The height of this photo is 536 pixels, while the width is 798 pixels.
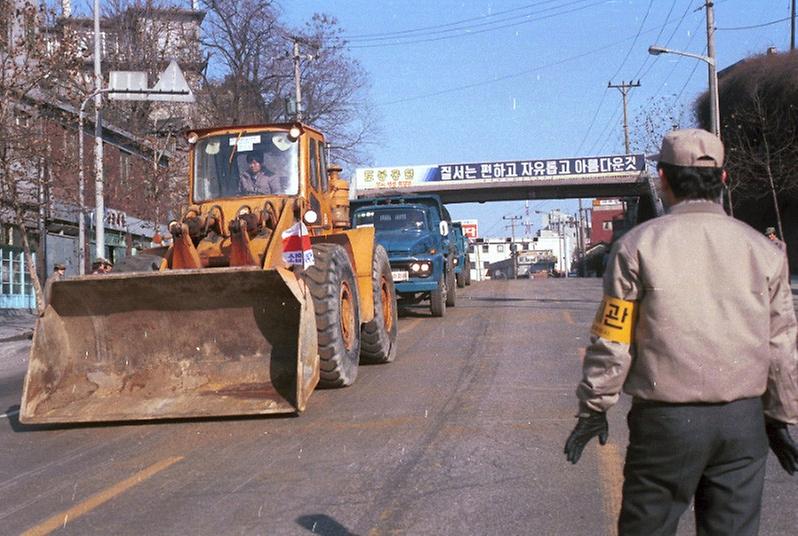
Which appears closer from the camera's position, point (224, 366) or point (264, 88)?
point (224, 366)

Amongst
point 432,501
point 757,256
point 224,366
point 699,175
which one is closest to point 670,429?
point 757,256

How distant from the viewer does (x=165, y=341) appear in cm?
872

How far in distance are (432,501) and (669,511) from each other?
8.57 ft

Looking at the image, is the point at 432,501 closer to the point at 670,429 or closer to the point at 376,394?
the point at 670,429

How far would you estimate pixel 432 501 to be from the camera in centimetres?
551

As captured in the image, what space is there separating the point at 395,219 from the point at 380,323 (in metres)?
8.33

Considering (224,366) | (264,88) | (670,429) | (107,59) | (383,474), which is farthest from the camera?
(264,88)

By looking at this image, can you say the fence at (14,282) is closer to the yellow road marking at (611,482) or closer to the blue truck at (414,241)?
the blue truck at (414,241)

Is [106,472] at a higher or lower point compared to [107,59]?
lower

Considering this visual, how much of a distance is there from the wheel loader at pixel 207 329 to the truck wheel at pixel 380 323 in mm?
1314

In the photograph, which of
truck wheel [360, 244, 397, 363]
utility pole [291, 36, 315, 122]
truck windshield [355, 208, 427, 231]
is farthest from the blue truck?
utility pole [291, 36, 315, 122]

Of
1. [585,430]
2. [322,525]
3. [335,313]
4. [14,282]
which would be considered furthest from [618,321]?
[14,282]

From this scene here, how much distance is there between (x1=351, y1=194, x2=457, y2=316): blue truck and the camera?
18.1m

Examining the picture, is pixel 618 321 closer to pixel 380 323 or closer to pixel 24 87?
pixel 380 323
